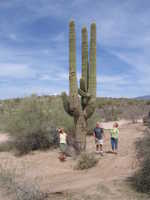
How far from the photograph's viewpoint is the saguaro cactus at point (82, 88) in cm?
1236

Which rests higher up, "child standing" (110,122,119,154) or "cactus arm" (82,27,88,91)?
"cactus arm" (82,27,88,91)

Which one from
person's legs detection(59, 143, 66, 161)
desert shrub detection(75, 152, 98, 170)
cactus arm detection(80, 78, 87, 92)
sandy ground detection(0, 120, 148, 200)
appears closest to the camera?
sandy ground detection(0, 120, 148, 200)

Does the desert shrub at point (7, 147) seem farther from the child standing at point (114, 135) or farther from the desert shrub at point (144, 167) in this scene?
the desert shrub at point (144, 167)

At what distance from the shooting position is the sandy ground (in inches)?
270

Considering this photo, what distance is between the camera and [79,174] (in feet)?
32.8

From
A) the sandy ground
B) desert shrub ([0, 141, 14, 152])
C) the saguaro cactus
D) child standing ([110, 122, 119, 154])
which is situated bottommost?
the sandy ground

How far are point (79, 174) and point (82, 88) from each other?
4.19 m

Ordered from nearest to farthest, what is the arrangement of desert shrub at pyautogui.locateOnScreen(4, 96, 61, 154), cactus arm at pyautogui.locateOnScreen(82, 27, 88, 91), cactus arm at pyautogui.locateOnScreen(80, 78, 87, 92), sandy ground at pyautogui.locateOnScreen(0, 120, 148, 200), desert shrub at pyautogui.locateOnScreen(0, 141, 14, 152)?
sandy ground at pyautogui.locateOnScreen(0, 120, 148, 200) < cactus arm at pyautogui.locateOnScreen(80, 78, 87, 92) < cactus arm at pyautogui.locateOnScreen(82, 27, 88, 91) < desert shrub at pyautogui.locateOnScreen(4, 96, 61, 154) < desert shrub at pyautogui.locateOnScreen(0, 141, 14, 152)

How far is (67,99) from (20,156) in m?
4.18

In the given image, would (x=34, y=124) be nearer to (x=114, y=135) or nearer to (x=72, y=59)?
(x=72, y=59)

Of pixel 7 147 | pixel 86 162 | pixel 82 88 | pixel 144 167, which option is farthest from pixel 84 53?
pixel 7 147

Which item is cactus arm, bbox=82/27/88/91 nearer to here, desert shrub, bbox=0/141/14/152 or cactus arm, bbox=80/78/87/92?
cactus arm, bbox=80/78/87/92

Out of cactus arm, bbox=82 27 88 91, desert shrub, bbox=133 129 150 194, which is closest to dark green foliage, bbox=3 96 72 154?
cactus arm, bbox=82 27 88 91

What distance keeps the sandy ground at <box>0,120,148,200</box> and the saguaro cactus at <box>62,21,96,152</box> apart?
1.83 metres
